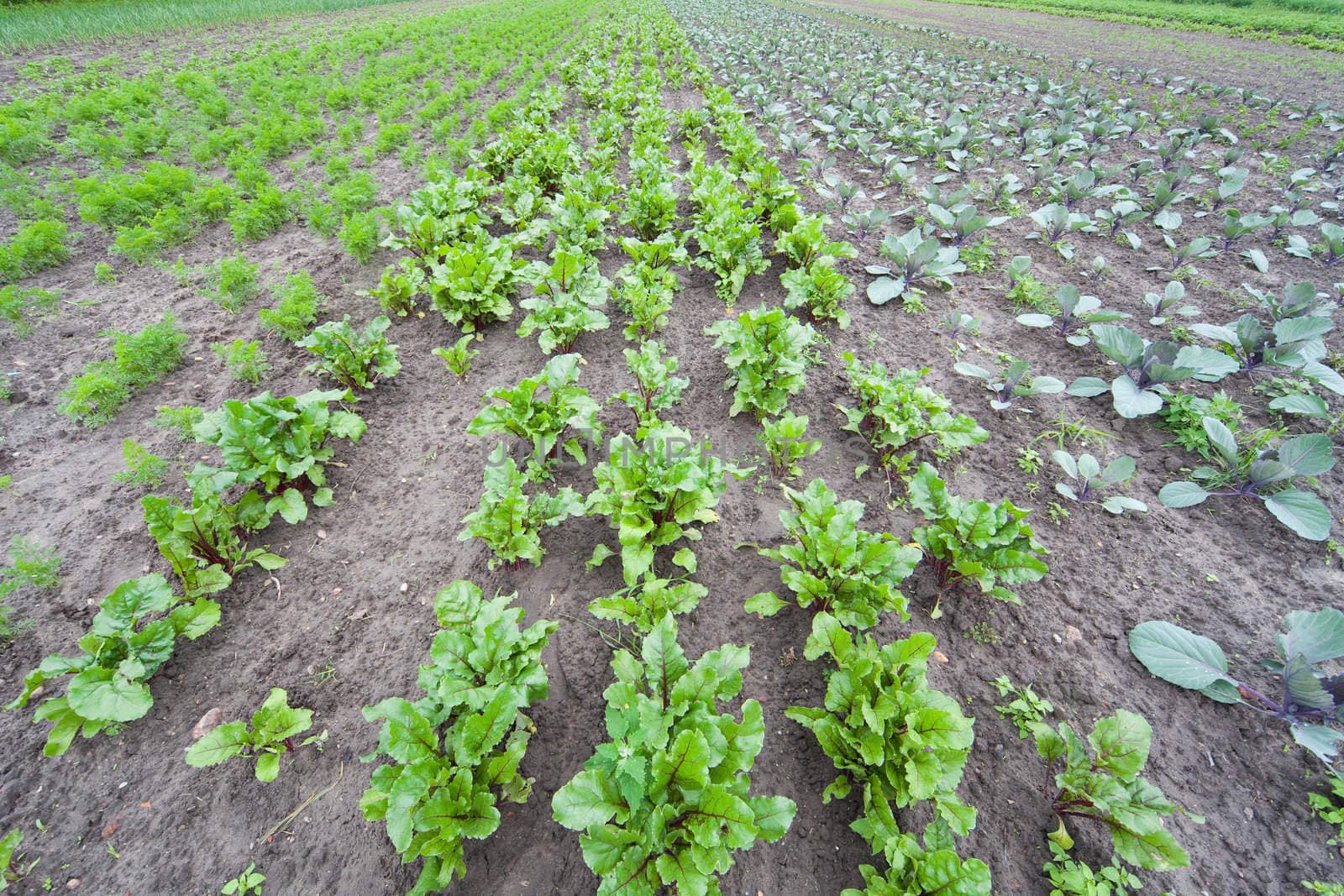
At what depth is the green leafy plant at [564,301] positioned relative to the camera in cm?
484

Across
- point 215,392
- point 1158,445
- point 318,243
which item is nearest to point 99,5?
point 318,243

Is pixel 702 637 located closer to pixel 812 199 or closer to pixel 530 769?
pixel 530 769

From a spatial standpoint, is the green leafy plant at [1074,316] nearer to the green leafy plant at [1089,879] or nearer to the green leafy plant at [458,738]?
the green leafy plant at [1089,879]

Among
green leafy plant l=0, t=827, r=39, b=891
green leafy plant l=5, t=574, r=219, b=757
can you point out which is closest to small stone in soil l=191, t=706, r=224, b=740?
green leafy plant l=5, t=574, r=219, b=757

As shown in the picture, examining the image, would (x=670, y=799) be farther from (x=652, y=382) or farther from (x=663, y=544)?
(x=652, y=382)

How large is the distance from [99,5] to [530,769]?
3518 cm

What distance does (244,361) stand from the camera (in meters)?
4.46

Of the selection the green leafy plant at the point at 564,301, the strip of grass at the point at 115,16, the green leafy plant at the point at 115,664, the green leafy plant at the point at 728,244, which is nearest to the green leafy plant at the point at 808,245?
the green leafy plant at the point at 728,244

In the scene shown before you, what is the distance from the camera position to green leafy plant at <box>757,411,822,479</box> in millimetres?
3695

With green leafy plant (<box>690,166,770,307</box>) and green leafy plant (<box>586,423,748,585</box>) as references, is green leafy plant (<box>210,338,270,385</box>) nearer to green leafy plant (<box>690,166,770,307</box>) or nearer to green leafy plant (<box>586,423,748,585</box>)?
green leafy plant (<box>586,423,748,585</box>)

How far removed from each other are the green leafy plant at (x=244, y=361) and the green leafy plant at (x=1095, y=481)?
6492 millimetres

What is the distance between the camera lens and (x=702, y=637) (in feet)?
10.2

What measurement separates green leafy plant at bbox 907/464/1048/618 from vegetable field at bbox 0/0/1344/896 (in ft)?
A: 0.08

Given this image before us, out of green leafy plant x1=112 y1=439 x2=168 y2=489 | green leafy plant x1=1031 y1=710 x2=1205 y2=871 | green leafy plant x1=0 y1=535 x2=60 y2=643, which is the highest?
green leafy plant x1=112 y1=439 x2=168 y2=489
